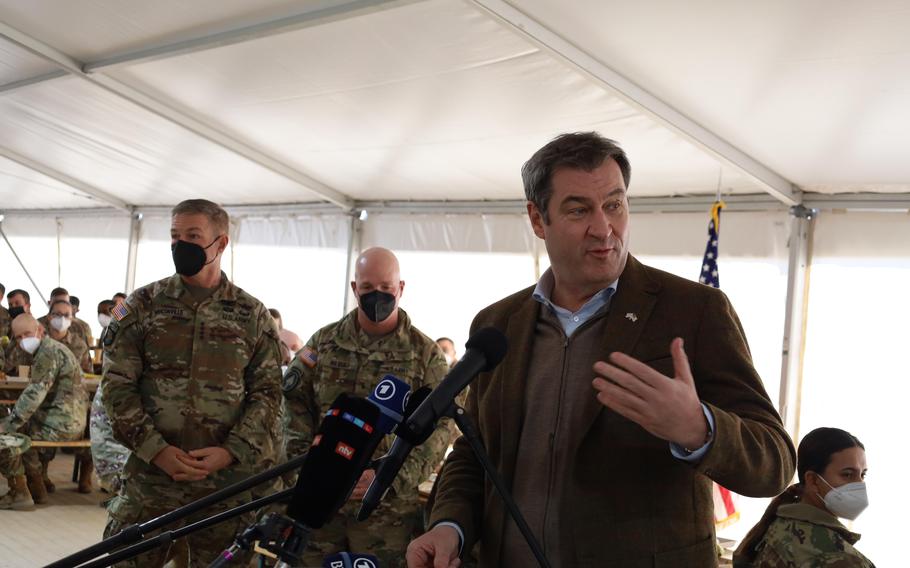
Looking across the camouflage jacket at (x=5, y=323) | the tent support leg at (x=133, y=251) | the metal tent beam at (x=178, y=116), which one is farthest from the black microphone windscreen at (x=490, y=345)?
the tent support leg at (x=133, y=251)

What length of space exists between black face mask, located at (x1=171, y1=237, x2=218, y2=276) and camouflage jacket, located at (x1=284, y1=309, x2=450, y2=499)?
0.68 metres

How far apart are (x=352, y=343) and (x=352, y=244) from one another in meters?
7.69

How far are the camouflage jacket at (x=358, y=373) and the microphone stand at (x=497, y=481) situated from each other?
8.48ft

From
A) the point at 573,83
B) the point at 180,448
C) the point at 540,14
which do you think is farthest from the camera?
the point at 573,83

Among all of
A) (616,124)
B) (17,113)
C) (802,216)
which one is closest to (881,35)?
(616,124)

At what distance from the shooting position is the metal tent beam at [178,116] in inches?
344

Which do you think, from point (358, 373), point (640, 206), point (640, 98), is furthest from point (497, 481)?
point (640, 206)

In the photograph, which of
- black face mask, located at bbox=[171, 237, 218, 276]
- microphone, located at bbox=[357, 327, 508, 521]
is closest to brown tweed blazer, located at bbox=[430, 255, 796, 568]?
microphone, located at bbox=[357, 327, 508, 521]

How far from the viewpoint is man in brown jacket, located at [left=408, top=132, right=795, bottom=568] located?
1728 mm

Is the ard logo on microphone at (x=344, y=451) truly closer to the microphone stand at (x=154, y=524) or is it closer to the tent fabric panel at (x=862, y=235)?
the microphone stand at (x=154, y=524)

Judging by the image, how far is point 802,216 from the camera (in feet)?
24.8

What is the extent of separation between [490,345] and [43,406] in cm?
838

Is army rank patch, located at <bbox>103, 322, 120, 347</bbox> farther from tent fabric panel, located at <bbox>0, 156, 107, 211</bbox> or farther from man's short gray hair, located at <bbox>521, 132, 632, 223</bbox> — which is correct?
tent fabric panel, located at <bbox>0, 156, 107, 211</bbox>

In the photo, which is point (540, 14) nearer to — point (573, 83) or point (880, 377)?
point (573, 83)
